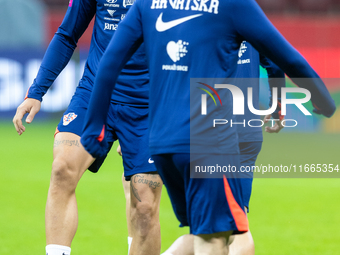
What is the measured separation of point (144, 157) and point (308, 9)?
662 inches

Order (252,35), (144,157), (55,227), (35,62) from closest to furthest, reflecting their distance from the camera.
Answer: (252,35)
(55,227)
(144,157)
(35,62)

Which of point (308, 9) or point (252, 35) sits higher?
point (308, 9)

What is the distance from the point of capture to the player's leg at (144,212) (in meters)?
3.25

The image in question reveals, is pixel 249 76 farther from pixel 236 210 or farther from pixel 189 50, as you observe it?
pixel 236 210

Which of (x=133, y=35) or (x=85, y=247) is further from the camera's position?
(x=85, y=247)

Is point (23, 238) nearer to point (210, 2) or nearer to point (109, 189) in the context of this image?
point (109, 189)

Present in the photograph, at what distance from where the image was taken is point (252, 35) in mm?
2180

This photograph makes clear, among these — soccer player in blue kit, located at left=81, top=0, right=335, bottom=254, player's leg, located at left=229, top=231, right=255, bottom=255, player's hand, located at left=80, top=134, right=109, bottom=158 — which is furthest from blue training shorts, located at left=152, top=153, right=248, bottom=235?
player's leg, located at left=229, top=231, right=255, bottom=255

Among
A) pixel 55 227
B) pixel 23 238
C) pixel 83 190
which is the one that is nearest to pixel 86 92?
pixel 55 227

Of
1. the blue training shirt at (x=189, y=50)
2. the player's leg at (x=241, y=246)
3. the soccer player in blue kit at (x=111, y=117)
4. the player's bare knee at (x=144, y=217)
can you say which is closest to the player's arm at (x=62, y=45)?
the soccer player in blue kit at (x=111, y=117)

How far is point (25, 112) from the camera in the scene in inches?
126

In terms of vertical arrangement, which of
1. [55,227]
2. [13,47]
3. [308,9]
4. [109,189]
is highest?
[308,9]

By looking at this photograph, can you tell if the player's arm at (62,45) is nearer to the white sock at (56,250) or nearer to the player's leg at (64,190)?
the player's leg at (64,190)

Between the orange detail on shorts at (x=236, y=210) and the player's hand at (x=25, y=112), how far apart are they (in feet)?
4.74
